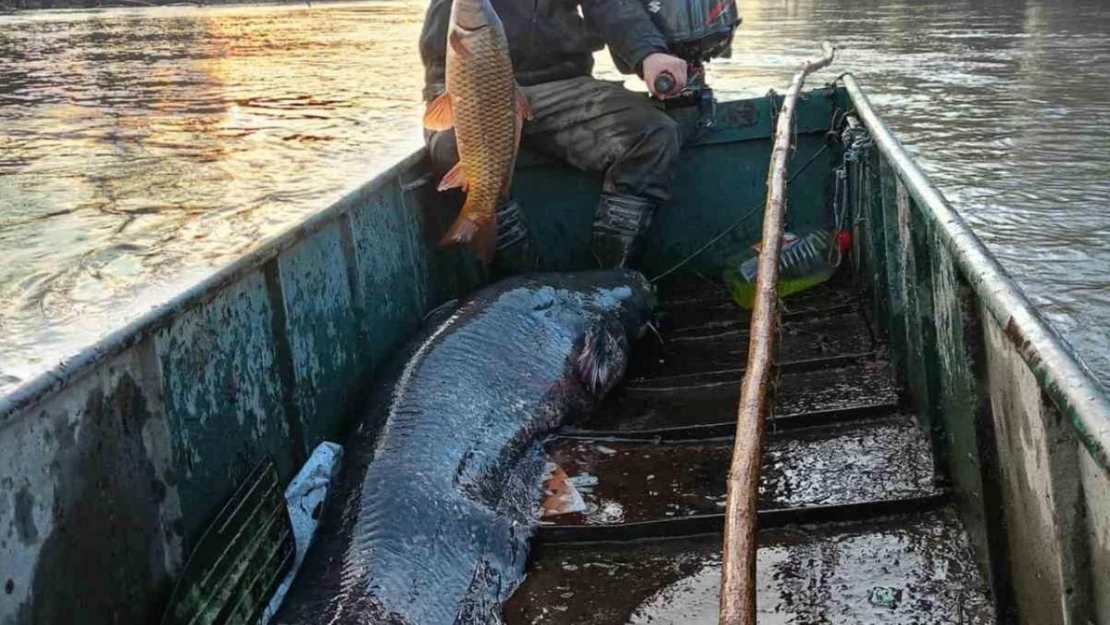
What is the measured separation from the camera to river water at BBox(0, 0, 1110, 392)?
439cm

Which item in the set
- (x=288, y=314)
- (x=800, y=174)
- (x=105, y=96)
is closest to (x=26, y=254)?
(x=288, y=314)

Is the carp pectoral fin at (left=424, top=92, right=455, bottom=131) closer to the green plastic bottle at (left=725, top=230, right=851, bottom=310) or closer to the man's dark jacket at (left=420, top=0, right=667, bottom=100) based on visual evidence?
the man's dark jacket at (left=420, top=0, right=667, bottom=100)

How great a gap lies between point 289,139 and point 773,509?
5.97 metres

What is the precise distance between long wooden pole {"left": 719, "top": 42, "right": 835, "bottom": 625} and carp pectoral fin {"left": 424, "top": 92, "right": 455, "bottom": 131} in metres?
1.46

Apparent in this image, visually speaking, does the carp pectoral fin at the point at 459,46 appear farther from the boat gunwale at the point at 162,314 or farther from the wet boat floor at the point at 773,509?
the wet boat floor at the point at 773,509

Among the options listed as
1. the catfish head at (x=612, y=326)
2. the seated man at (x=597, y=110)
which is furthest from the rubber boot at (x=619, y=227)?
the catfish head at (x=612, y=326)

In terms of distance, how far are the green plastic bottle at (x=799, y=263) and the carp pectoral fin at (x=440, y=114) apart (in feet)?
6.89

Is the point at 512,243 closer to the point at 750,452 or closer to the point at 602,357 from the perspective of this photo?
the point at 602,357

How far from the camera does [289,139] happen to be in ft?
29.3

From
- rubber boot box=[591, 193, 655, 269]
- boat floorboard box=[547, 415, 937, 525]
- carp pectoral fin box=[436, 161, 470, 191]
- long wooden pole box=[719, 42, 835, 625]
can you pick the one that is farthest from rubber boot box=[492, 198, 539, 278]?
long wooden pole box=[719, 42, 835, 625]

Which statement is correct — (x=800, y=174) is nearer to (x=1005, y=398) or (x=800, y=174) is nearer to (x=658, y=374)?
(x=658, y=374)

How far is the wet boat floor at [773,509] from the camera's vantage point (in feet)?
11.5

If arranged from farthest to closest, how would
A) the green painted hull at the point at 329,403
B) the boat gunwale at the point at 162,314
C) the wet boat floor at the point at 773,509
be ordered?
the wet boat floor at the point at 773,509, the boat gunwale at the point at 162,314, the green painted hull at the point at 329,403

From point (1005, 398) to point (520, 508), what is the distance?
1.79m
